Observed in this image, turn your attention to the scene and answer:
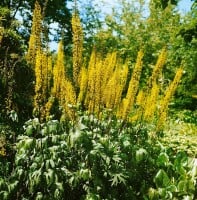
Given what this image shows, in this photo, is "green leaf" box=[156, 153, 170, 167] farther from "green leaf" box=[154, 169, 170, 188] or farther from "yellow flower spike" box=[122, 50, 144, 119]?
"yellow flower spike" box=[122, 50, 144, 119]

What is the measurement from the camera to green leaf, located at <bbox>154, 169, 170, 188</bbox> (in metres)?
5.44

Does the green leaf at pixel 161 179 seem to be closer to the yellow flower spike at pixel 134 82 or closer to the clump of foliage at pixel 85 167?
the clump of foliage at pixel 85 167

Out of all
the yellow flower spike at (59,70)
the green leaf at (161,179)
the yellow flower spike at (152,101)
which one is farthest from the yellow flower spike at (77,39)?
the green leaf at (161,179)

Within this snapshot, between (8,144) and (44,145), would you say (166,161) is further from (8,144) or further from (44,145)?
(8,144)

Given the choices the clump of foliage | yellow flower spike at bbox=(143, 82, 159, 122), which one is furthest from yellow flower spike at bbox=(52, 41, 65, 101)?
yellow flower spike at bbox=(143, 82, 159, 122)

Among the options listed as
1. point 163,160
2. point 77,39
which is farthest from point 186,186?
point 77,39

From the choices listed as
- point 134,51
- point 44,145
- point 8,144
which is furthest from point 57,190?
point 134,51

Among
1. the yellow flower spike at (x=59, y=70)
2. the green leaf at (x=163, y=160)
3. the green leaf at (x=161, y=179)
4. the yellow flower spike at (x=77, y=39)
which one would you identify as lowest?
the green leaf at (x=161, y=179)

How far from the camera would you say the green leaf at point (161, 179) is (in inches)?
214

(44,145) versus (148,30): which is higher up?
(148,30)

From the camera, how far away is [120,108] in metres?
5.88

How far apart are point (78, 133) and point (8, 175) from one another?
1.15m

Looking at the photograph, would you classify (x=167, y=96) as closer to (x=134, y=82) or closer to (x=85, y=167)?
(x=134, y=82)

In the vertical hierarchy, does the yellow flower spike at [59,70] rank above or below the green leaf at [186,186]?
above
